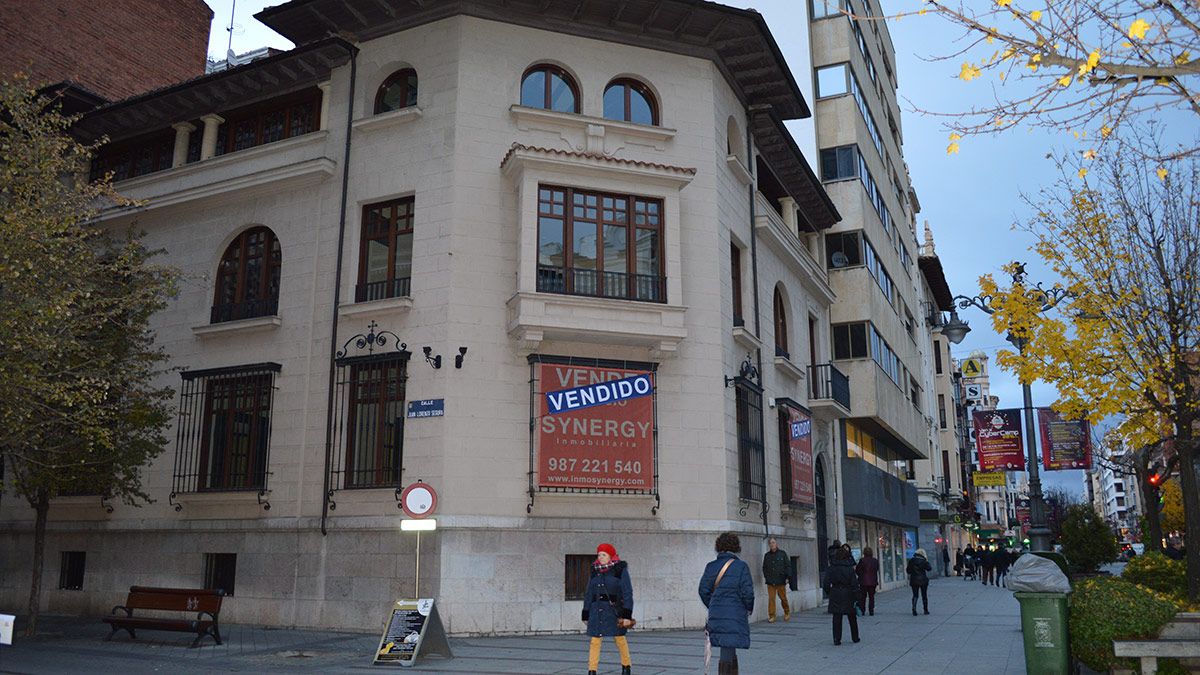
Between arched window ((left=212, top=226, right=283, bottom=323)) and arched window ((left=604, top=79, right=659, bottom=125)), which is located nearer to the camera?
arched window ((left=604, top=79, right=659, bottom=125))

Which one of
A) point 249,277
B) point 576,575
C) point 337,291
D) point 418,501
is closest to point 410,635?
point 418,501

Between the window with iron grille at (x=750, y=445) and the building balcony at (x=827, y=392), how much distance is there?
→ 17.7ft

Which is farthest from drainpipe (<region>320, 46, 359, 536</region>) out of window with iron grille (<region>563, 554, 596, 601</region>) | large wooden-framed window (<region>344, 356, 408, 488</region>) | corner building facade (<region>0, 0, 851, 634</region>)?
window with iron grille (<region>563, 554, 596, 601</region>)

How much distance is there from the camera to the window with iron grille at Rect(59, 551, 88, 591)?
2044 centimetres

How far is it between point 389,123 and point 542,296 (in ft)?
16.6

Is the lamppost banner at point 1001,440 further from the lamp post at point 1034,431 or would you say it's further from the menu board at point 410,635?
the menu board at point 410,635

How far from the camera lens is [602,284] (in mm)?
17875

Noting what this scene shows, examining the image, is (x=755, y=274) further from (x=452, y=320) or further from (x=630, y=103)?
(x=452, y=320)

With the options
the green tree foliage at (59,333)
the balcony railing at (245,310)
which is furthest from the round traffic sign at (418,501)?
the balcony railing at (245,310)

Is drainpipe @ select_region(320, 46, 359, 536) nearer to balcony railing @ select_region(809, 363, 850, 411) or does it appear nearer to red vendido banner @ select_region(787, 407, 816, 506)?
red vendido banner @ select_region(787, 407, 816, 506)

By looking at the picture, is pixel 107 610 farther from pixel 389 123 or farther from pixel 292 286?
pixel 389 123

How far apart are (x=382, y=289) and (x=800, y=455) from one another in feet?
37.6

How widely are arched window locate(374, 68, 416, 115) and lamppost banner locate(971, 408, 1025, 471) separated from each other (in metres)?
16.4

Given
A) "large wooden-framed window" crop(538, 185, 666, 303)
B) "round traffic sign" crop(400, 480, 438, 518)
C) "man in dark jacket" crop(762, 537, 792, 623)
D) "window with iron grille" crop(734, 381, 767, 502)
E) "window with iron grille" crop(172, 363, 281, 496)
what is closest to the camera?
"round traffic sign" crop(400, 480, 438, 518)
